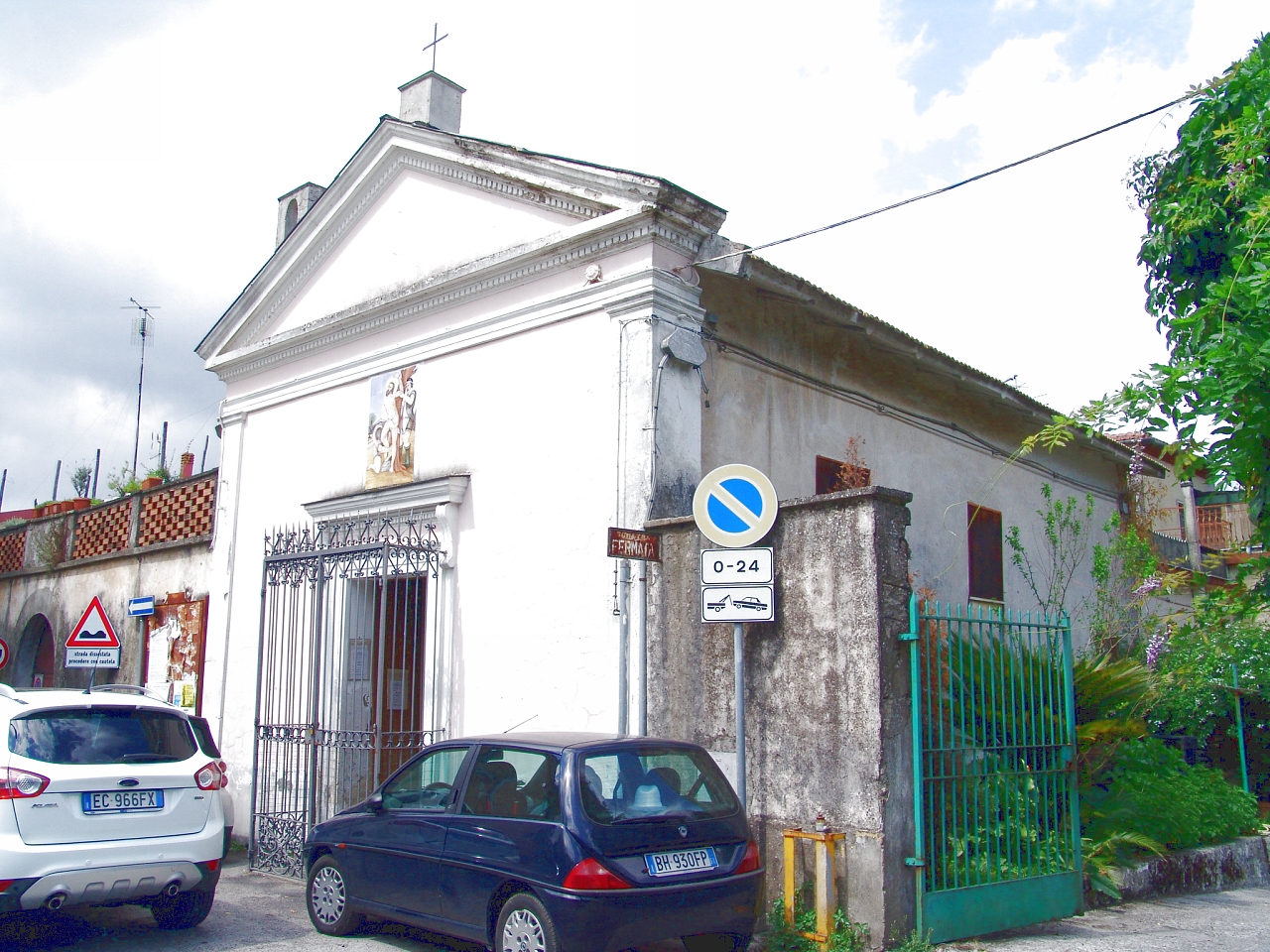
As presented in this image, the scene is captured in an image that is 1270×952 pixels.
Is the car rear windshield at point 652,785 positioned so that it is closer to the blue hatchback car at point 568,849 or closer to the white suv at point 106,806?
the blue hatchback car at point 568,849

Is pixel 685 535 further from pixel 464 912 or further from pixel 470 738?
pixel 464 912

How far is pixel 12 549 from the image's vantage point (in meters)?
18.3

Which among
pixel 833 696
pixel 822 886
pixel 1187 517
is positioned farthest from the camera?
pixel 1187 517

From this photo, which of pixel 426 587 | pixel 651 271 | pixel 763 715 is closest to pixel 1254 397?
pixel 763 715

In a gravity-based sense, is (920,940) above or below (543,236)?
below

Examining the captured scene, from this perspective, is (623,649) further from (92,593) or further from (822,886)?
(92,593)

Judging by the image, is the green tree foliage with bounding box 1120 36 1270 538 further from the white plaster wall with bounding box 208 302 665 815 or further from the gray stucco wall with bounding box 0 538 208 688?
the gray stucco wall with bounding box 0 538 208 688

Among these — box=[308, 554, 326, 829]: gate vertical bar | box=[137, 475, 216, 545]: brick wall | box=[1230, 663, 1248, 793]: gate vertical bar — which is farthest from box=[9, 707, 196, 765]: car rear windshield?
box=[1230, 663, 1248, 793]: gate vertical bar

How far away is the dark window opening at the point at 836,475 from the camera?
10969mm

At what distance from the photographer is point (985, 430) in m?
14.3

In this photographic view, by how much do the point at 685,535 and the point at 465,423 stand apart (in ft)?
9.94

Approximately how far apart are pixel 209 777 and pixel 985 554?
401 inches

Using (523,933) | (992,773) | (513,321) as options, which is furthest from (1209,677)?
(523,933)

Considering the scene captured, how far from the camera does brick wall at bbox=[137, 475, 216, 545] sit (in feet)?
45.3
